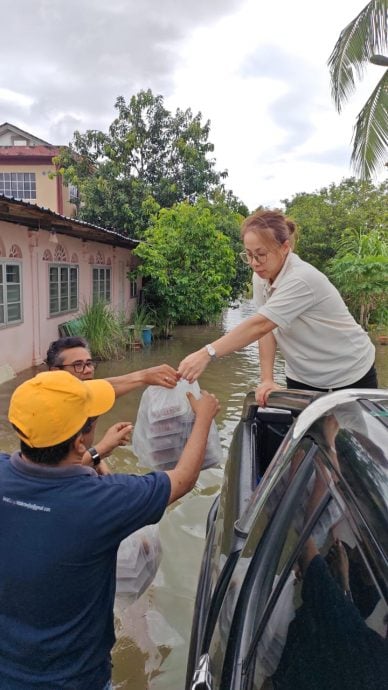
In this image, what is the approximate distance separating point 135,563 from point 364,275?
1175cm

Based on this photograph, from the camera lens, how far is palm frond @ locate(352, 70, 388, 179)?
8.84 metres

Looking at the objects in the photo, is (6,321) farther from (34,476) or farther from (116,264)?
(34,476)

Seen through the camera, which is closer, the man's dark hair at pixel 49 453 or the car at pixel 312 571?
the car at pixel 312 571

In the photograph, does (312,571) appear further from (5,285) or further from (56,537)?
(5,285)

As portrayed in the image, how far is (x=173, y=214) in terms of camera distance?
11750 mm

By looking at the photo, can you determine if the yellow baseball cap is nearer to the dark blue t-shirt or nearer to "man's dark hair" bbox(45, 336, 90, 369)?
the dark blue t-shirt

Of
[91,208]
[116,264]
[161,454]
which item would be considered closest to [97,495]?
[161,454]

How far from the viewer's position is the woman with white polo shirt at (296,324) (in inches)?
88.0

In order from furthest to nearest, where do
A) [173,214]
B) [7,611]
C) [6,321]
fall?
1. [173,214]
2. [6,321]
3. [7,611]

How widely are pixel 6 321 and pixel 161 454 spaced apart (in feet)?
20.5

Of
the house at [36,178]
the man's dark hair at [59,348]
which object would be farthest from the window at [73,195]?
the man's dark hair at [59,348]

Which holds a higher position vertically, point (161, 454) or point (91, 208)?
point (91, 208)

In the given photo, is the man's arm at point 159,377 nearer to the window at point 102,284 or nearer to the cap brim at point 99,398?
the cap brim at point 99,398

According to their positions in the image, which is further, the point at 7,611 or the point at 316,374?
the point at 316,374
